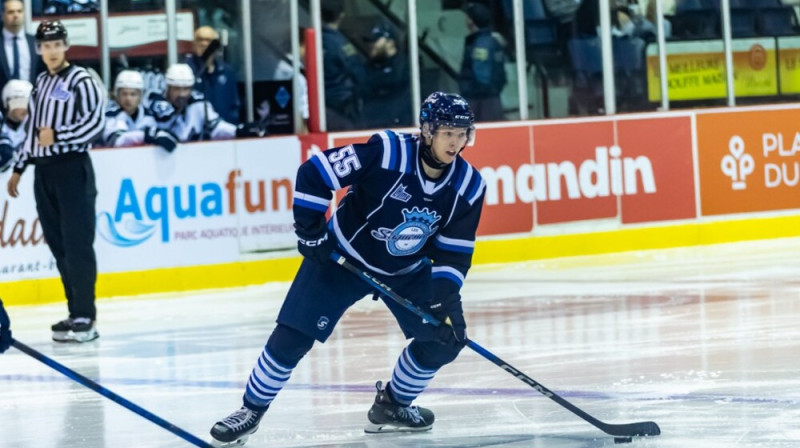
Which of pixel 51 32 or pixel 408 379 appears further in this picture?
pixel 51 32

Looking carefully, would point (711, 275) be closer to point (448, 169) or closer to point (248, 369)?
point (248, 369)

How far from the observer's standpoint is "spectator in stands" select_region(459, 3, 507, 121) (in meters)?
12.7

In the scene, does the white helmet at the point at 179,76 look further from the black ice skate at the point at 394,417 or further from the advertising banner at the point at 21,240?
the black ice skate at the point at 394,417

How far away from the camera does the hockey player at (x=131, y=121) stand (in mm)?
10773

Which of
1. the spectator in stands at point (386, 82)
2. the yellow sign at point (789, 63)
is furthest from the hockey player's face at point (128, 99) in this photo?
the yellow sign at point (789, 63)

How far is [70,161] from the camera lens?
336 inches

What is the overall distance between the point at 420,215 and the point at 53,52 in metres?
3.73

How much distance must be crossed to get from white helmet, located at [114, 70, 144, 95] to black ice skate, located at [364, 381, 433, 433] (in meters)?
5.64

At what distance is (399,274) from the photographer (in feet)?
17.9

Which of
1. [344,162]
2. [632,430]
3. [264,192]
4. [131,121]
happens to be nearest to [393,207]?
[344,162]

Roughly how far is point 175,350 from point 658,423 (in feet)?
10.7

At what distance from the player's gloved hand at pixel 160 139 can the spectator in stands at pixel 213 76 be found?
0.69m

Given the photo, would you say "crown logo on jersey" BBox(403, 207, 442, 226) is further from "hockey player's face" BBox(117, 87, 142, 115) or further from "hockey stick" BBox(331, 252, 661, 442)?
"hockey player's face" BBox(117, 87, 142, 115)

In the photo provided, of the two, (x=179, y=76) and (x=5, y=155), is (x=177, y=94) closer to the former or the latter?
(x=179, y=76)
